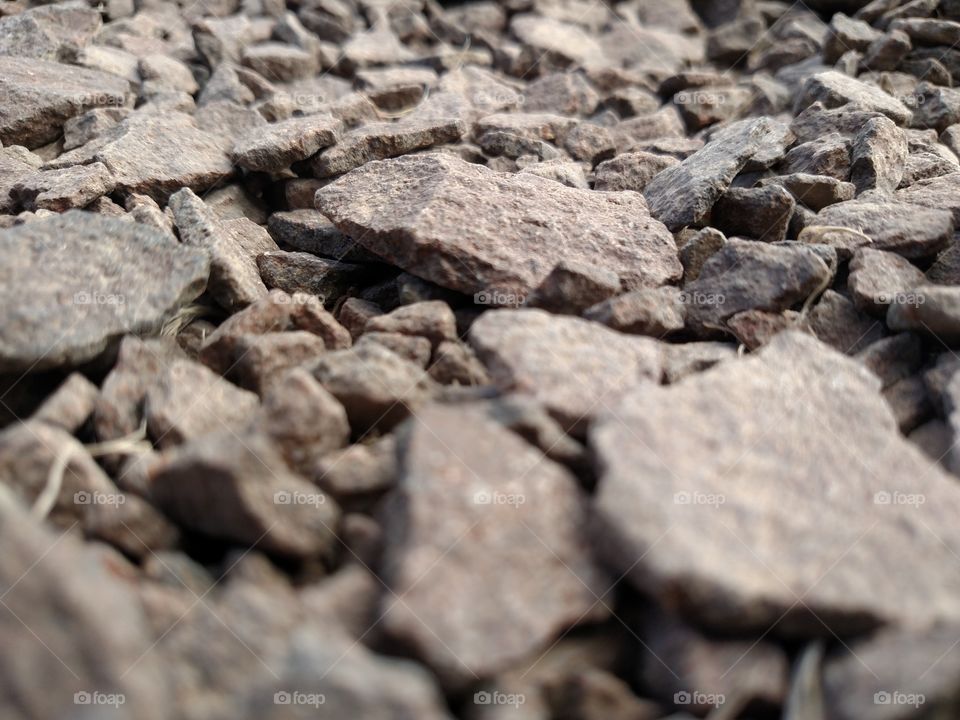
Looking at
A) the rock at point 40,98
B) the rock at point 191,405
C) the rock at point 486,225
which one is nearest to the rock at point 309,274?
the rock at point 486,225

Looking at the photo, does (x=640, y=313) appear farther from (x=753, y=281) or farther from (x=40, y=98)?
(x=40, y=98)

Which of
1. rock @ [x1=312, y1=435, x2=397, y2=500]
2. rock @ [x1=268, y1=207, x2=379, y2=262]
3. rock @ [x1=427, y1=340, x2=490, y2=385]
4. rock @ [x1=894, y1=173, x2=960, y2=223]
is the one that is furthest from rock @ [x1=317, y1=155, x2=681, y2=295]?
rock @ [x1=894, y1=173, x2=960, y2=223]

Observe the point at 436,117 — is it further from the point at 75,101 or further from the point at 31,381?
the point at 31,381

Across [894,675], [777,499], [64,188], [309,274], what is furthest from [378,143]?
[894,675]

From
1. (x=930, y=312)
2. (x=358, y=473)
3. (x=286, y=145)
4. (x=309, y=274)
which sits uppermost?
(x=930, y=312)

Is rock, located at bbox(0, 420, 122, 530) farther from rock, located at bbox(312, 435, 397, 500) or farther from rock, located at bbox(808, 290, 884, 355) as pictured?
rock, located at bbox(808, 290, 884, 355)

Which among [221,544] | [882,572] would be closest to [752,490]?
[882,572]

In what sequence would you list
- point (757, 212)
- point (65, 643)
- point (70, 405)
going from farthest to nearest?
point (757, 212)
point (70, 405)
point (65, 643)
